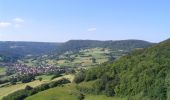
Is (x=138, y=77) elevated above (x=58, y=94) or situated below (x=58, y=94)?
above

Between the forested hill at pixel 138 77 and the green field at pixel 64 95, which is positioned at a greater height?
the forested hill at pixel 138 77

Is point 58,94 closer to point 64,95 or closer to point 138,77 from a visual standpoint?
point 64,95

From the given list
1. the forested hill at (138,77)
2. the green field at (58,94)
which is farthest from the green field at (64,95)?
the forested hill at (138,77)

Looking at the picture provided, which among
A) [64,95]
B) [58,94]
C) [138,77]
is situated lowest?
[58,94]

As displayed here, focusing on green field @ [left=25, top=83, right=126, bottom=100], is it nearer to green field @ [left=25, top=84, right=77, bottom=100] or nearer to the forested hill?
green field @ [left=25, top=84, right=77, bottom=100]

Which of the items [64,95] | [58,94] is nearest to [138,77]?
[64,95]

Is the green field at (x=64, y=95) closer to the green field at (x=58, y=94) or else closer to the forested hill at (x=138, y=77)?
the green field at (x=58, y=94)

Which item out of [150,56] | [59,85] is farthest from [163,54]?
[59,85]

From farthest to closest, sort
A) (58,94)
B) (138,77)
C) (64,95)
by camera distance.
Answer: (58,94), (64,95), (138,77)

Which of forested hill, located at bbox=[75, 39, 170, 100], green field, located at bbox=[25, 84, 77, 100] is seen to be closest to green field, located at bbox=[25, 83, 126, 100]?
green field, located at bbox=[25, 84, 77, 100]
